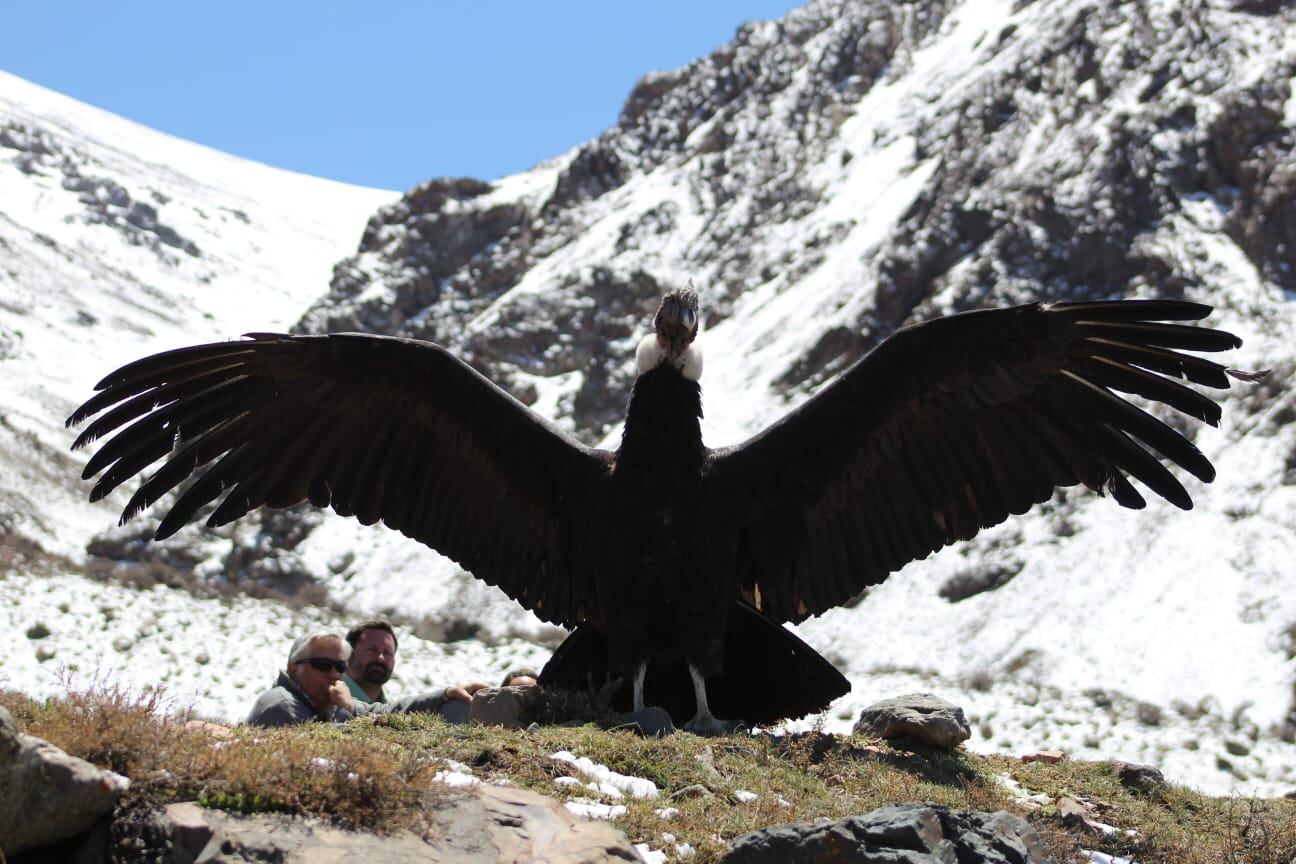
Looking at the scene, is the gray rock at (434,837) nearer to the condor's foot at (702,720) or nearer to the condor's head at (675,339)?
the condor's foot at (702,720)

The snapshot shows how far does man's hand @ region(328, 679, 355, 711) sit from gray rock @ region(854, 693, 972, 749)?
10.4ft

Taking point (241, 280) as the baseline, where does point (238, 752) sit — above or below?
below

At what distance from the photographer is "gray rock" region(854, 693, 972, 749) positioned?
7426mm

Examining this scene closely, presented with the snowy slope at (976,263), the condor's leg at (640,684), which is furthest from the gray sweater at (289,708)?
the snowy slope at (976,263)

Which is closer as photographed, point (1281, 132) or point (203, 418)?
point (203, 418)

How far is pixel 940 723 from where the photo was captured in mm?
7438

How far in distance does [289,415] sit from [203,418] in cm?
54

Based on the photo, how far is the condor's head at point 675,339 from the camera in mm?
7645

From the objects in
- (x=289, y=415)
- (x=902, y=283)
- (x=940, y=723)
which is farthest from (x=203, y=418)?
(x=902, y=283)

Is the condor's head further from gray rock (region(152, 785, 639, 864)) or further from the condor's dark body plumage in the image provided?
gray rock (region(152, 785, 639, 864))

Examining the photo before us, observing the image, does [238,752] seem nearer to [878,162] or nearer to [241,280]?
[878,162]

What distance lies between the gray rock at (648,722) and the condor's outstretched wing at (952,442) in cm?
147

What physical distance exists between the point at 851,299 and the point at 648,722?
101ft

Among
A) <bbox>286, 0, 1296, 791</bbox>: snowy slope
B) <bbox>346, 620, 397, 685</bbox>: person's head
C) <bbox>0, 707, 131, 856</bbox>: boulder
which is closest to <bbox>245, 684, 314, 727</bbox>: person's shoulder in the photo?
<bbox>346, 620, 397, 685</bbox>: person's head
